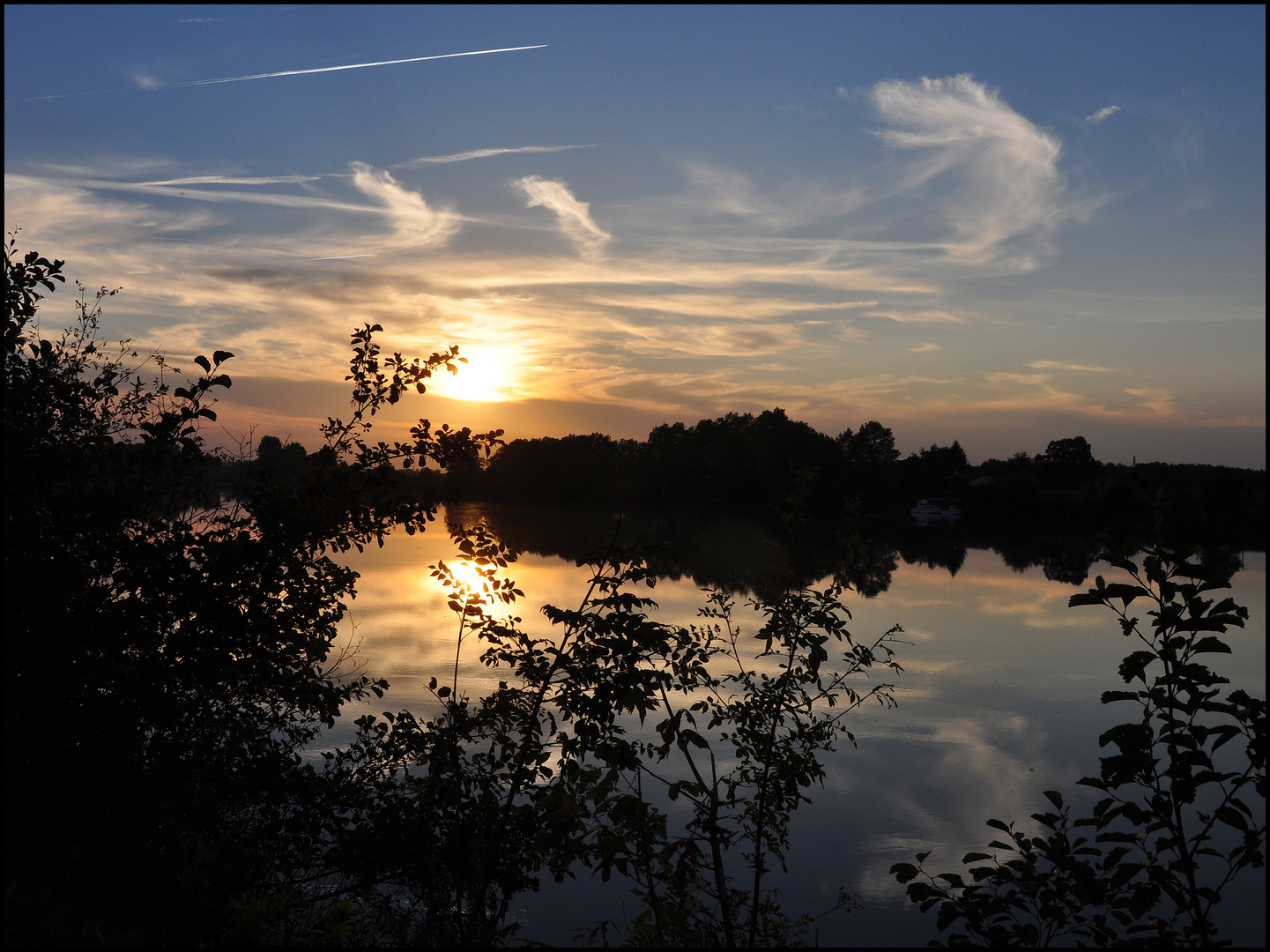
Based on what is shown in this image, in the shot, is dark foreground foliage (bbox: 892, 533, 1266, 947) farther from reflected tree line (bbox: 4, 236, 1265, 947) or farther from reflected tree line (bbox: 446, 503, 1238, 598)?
reflected tree line (bbox: 446, 503, 1238, 598)

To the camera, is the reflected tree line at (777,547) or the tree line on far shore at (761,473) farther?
the tree line on far shore at (761,473)

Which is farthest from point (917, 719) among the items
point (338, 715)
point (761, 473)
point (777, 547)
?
point (761, 473)

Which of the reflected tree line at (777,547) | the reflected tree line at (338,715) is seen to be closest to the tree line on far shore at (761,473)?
the reflected tree line at (777,547)

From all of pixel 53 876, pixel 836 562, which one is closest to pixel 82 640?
pixel 53 876

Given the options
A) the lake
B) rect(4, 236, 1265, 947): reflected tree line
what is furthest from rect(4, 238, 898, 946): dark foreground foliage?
the lake

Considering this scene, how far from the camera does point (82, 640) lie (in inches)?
183

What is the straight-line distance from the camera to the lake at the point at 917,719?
879 cm

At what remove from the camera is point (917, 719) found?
49.6ft

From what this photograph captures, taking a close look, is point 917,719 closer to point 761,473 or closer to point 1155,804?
point 1155,804

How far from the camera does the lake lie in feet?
28.8

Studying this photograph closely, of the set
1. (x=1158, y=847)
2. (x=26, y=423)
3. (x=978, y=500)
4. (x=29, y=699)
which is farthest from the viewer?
(x=978, y=500)

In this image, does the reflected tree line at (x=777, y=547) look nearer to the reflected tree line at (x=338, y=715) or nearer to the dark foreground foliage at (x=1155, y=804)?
the reflected tree line at (x=338, y=715)

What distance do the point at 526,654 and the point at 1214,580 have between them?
3.43m

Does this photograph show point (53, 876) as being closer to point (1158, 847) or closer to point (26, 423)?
point (26, 423)
